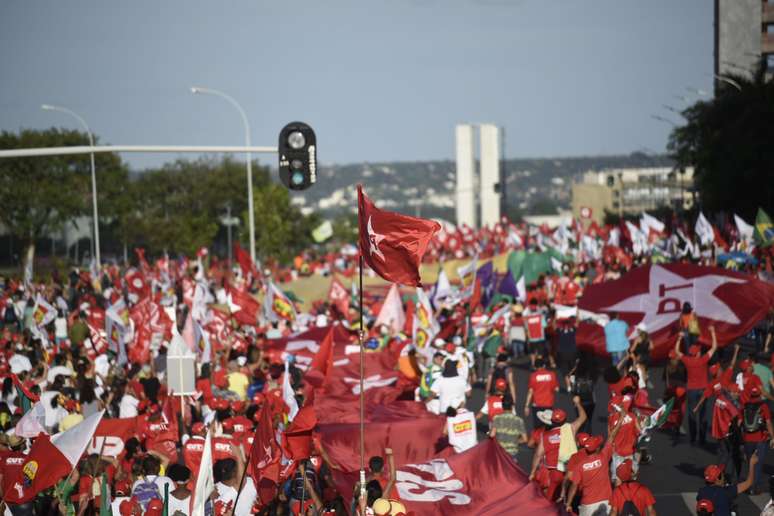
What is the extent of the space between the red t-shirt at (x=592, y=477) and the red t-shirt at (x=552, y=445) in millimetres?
1309

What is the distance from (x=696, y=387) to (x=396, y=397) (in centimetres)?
474

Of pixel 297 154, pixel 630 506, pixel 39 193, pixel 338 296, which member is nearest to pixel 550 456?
pixel 630 506

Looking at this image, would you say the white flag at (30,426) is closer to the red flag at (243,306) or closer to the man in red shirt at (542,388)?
the man in red shirt at (542,388)

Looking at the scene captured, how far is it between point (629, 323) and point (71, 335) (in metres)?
10.7

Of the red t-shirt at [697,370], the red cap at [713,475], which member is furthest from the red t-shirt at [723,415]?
the red cap at [713,475]

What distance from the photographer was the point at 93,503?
10648mm

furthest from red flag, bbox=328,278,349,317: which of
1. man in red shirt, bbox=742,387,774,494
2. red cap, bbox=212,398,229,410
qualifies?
man in red shirt, bbox=742,387,774,494

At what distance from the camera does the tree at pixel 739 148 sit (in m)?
44.6

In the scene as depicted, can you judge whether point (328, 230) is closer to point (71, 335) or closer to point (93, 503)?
point (71, 335)

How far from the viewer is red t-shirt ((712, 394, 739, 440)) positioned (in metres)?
13.2

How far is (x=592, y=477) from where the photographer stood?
10.5 metres

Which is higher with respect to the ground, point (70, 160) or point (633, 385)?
point (70, 160)

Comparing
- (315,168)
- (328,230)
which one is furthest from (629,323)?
(328,230)

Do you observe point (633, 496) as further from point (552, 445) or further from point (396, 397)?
Result: point (396, 397)
